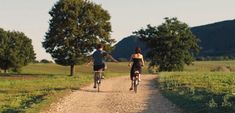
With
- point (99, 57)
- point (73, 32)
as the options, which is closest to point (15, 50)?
point (73, 32)

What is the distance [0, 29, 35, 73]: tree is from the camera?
10694 centimetres

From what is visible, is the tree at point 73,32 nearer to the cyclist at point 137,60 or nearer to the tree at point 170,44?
the tree at point 170,44

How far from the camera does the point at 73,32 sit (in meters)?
79.9

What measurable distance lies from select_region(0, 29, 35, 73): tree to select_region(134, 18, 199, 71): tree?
936 inches

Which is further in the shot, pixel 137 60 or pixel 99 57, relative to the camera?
pixel 99 57

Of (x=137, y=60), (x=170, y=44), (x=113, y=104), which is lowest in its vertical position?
(x=113, y=104)

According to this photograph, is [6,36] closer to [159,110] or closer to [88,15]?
[88,15]

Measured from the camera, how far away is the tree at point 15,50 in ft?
351

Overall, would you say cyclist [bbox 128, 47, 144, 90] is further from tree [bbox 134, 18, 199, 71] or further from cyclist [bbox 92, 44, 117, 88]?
tree [bbox 134, 18, 199, 71]

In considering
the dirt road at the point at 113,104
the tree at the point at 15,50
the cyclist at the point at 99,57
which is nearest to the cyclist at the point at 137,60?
the cyclist at the point at 99,57

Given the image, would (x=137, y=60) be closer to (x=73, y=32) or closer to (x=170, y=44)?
(x=73, y=32)

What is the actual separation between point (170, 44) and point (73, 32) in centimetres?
2328

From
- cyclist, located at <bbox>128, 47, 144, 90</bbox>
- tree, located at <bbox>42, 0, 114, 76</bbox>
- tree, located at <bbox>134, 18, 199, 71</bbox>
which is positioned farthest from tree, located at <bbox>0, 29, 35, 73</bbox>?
cyclist, located at <bbox>128, 47, 144, 90</bbox>

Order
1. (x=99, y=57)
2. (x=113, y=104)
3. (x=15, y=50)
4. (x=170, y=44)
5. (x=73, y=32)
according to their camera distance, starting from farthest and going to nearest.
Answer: (x=15, y=50) → (x=170, y=44) → (x=73, y=32) → (x=99, y=57) → (x=113, y=104)
